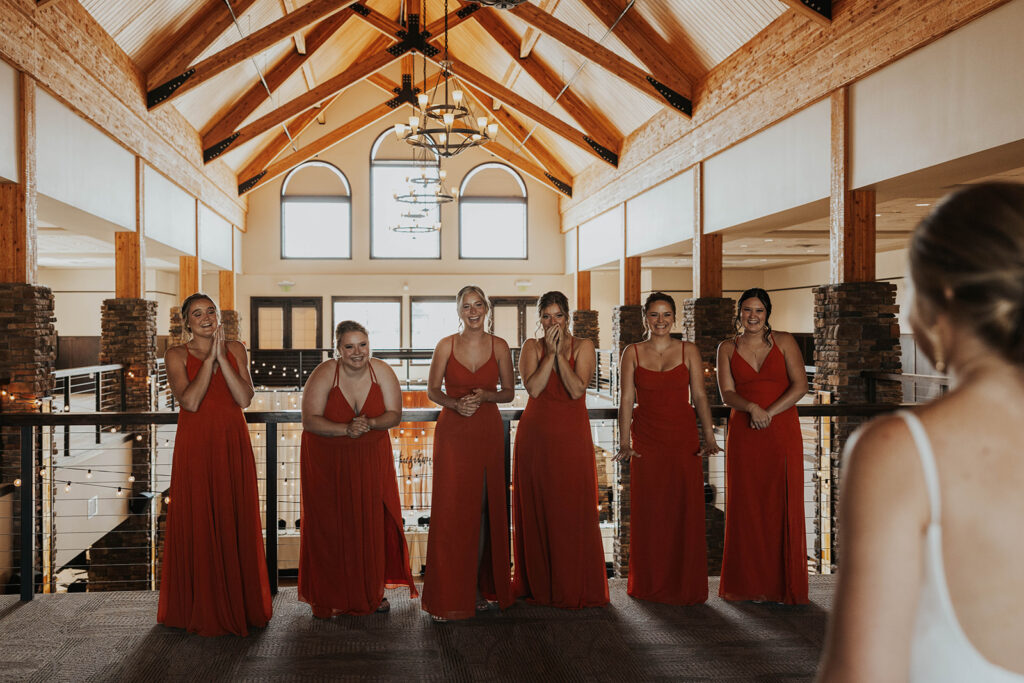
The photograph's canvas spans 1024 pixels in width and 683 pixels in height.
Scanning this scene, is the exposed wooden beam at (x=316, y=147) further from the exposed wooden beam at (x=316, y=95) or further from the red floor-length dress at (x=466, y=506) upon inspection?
the red floor-length dress at (x=466, y=506)

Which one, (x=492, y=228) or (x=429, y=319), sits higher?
→ (x=492, y=228)

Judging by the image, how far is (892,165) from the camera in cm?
603

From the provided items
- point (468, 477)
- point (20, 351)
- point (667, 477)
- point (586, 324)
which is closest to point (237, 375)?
point (468, 477)

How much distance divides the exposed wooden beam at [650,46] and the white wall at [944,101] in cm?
347

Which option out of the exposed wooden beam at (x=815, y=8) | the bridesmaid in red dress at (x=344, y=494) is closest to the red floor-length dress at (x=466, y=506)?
the bridesmaid in red dress at (x=344, y=494)

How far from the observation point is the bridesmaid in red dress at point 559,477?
11.0ft

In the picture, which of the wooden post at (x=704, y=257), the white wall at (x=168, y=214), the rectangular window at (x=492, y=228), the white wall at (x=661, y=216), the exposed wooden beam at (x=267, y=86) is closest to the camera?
the wooden post at (x=704, y=257)

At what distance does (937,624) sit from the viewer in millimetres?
812

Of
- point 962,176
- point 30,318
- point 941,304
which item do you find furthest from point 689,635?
point 30,318

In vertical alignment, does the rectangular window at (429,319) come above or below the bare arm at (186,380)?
above

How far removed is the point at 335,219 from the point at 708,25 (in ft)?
37.5

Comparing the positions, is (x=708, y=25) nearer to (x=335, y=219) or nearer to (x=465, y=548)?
(x=465, y=548)

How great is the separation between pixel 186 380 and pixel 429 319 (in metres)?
15.2

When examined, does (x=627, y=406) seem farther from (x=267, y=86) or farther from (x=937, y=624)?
(x=267, y=86)
